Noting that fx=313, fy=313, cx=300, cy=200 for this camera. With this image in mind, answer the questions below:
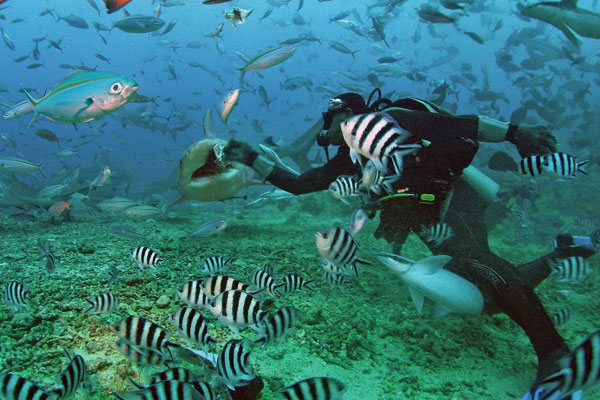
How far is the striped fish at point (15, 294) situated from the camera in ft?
9.11

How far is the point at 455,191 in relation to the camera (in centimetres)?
455

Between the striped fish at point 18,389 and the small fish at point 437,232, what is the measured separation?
3.91 meters

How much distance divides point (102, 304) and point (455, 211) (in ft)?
14.1

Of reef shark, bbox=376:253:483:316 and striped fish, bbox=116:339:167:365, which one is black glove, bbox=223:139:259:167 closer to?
reef shark, bbox=376:253:483:316

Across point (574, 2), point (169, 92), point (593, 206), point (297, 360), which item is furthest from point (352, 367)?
point (169, 92)

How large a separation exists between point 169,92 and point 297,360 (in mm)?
130326

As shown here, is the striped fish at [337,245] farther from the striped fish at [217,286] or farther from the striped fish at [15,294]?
the striped fish at [15,294]

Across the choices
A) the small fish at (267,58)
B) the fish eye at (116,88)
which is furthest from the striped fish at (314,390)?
the small fish at (267,58)

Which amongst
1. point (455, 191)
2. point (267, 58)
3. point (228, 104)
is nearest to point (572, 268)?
point (455, 191)

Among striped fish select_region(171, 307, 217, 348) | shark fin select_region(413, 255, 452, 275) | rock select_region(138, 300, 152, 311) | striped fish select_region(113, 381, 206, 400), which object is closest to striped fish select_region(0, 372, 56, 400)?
striped fish select_region(113, 381, 206, 400)

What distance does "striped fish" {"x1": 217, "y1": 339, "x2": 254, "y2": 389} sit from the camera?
78.0 inches

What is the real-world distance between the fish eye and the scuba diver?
4.41 ft

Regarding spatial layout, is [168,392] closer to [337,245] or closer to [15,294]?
[337,245]

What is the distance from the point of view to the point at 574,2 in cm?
455
